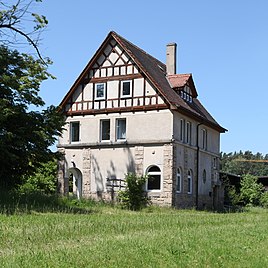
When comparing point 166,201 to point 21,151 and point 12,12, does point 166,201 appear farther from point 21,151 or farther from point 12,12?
point 12,12

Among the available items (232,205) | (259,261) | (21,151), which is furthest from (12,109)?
(232,205)

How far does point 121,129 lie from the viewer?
35344 mm

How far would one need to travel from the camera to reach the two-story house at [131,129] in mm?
33500

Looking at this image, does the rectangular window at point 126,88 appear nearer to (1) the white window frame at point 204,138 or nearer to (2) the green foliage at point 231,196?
(1) the white window frame at point 204,138

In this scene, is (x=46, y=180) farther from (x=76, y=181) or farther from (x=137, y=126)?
(x=137, y=126)

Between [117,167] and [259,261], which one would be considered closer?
[259,261]

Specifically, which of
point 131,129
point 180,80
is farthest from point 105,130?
point 180,80

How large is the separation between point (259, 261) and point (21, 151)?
1449 centimetres

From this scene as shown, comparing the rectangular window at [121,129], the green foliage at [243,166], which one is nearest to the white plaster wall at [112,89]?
the rectangular window at [121,129]

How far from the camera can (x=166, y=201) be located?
108 feet

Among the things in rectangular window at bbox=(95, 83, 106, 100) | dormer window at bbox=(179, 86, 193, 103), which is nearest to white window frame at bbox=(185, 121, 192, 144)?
dormer window at bbox=(179, 86, 193, 103)

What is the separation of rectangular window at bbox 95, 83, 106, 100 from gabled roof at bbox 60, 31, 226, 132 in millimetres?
1246

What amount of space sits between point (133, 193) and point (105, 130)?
5.61 m

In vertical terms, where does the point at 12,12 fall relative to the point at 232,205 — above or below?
above
